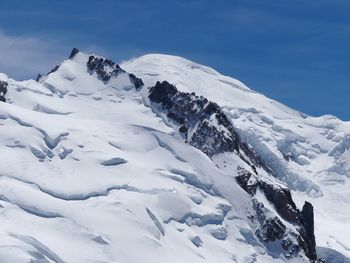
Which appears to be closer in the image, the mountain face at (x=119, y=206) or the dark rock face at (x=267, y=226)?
the mountain face at (x=119, y=206)

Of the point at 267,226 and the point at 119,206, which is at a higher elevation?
the point at 267,226

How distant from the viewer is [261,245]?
185000mm

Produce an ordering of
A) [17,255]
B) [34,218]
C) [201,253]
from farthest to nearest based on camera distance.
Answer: [201,253]
[34,218]
[17,255]

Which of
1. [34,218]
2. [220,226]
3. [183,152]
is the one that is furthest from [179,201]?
[34,218]

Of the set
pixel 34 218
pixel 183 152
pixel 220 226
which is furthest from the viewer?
pixel 183 152

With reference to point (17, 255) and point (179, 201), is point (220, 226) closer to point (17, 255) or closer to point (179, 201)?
point (179, 201)

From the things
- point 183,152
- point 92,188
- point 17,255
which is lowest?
point 17,255

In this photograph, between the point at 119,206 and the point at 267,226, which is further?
the point at 267,226

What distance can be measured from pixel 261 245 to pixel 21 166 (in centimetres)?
5037

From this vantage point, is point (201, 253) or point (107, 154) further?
point (107, 154)

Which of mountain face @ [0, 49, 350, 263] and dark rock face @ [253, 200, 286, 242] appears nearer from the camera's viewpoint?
mountain face @ [0, 49, 350, 263]

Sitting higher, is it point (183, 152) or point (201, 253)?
point (183, 152)

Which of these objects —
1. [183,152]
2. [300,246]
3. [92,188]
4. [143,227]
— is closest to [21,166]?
[92,188]

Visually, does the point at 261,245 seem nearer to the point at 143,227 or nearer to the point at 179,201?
the point at 179,201
